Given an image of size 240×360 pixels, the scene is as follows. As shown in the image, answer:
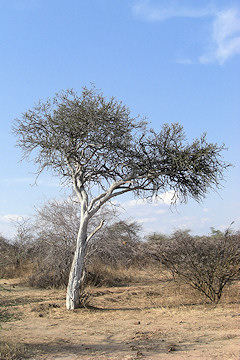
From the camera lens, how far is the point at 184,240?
35.0 feet

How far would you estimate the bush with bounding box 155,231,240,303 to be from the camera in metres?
10.1

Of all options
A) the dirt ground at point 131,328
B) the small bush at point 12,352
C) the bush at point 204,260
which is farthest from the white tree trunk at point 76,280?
the small bush at point 12,352

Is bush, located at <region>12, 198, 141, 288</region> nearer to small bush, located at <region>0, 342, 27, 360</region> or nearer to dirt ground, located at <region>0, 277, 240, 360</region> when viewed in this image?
dirt ground, located at <region>0, 277, 240, 360</region>

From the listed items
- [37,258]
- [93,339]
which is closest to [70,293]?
[93,339]

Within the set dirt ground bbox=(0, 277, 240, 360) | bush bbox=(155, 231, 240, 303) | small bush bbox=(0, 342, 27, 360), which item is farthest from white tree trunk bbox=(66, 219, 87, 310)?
small bush bbox=(0, 342, 27, 360)

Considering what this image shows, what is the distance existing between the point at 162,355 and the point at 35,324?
4096mm

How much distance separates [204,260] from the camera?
10289 mm

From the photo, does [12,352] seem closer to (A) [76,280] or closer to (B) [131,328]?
(B) [131,328]

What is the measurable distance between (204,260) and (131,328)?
3.50 m

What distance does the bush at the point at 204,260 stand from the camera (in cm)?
1009

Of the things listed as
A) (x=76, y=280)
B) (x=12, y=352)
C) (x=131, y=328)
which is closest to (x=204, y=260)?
(x=131, y=328)

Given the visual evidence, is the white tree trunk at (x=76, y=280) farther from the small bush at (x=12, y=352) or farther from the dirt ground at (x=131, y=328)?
the small bush at (x=12, y=352)

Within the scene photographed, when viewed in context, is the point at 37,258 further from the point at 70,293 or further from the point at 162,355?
the point at 162,355

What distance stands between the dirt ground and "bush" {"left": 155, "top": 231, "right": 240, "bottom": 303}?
0.64 m
